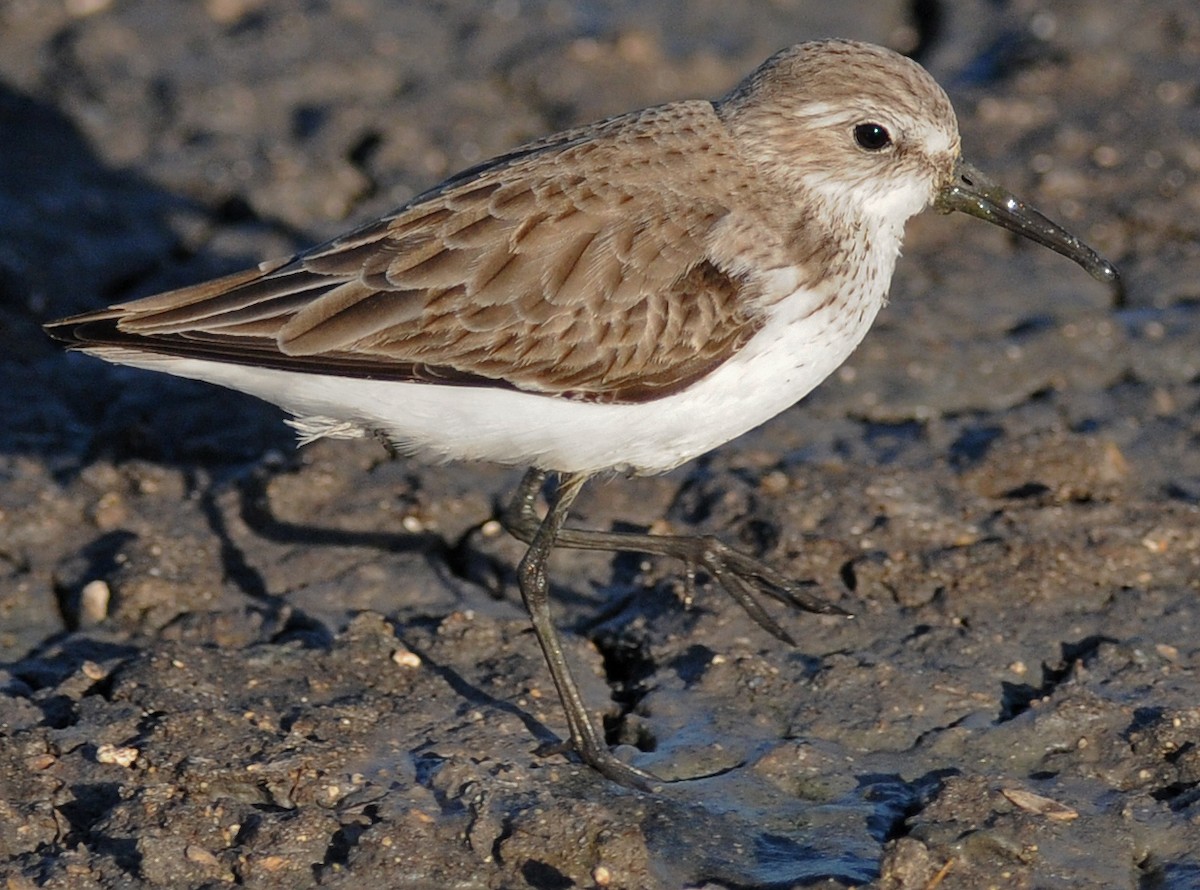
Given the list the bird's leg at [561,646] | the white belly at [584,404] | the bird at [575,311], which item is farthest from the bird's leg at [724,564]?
the white belly at [584,404]

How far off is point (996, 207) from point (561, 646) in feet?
7.67

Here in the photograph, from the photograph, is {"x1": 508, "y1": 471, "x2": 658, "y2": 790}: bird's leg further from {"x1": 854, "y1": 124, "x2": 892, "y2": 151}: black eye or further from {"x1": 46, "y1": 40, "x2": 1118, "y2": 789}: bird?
{"x1": 854, "y1": 124, "x2": 892, "y2": 151}: black eye

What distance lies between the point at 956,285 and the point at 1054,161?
1.45 meters

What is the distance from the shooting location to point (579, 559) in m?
6.96

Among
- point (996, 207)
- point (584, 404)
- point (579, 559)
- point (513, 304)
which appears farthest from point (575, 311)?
point (996, 207)

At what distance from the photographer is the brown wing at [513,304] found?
18.8ft

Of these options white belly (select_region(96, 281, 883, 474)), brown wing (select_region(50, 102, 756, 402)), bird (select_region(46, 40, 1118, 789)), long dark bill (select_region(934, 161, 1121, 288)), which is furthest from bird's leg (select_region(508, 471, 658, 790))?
long dark bill (select_region(934, 161, 1121, 288))

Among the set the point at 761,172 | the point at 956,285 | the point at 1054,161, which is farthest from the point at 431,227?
the point at 1054,161

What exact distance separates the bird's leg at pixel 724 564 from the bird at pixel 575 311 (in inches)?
15.3

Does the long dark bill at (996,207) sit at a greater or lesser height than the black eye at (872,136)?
lesser

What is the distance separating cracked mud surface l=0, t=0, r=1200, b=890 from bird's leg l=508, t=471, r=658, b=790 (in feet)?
0.27

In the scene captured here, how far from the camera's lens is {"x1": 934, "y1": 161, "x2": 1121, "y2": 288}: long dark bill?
6352mm

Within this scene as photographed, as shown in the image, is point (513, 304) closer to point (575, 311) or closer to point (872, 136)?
point (575, 311)

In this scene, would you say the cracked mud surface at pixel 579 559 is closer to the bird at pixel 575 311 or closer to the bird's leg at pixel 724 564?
the bird's leg at pixel 724 564
